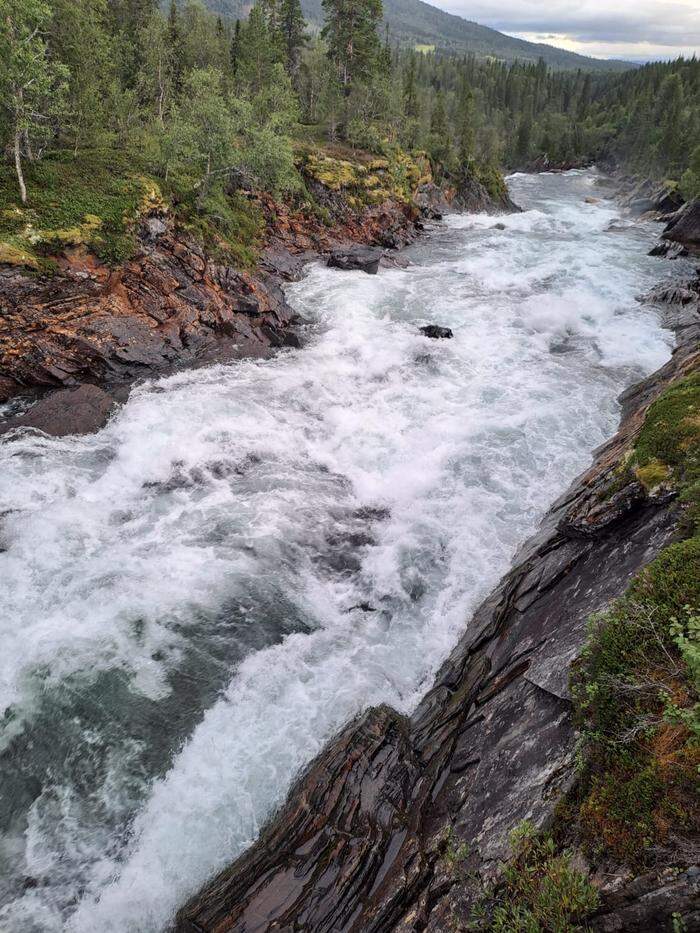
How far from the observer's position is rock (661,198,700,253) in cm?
4950

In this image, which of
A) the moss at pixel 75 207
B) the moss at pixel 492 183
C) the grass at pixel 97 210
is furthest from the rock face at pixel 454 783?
the moss at pixel 492 183

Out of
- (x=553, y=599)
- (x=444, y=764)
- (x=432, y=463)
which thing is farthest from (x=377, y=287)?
(x=444, y=764)

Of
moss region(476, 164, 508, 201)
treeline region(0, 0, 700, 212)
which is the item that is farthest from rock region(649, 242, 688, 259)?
moss region(476, 164, 508, 201)

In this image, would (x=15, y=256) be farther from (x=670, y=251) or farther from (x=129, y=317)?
(x=670, y=251)

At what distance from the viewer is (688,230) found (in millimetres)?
→ 50750

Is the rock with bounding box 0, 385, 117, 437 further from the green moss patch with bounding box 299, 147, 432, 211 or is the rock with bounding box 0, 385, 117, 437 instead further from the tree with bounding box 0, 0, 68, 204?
the green moss patch with bounding box 299, 147, 432, 211

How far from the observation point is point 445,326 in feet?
92.3

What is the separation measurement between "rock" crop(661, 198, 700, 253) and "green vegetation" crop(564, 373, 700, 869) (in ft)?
176

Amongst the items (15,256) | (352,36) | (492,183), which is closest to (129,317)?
(15,256)

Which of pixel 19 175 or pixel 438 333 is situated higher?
pixel 19 175

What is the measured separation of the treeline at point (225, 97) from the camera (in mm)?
26078

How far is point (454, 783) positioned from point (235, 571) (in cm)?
723

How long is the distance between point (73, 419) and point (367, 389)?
36.4 feet

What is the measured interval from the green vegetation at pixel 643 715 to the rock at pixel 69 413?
17008mm
